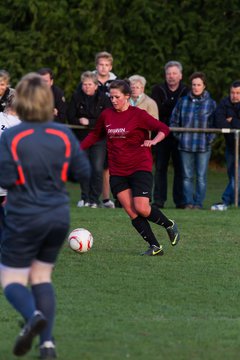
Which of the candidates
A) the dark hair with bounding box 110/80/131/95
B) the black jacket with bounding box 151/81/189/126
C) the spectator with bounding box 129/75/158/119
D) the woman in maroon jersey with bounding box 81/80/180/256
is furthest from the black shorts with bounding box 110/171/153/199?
the black jacket with bounding box 151/81/189/126

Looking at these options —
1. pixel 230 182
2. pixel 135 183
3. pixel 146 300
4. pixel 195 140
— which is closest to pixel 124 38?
pixel 195 140

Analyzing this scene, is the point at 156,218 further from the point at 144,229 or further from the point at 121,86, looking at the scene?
the point at 121,86

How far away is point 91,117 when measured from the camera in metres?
16.2

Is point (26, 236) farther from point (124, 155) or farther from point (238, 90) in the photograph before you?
point (238, 90)

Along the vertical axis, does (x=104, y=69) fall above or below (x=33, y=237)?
below

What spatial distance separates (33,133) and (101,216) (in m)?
8.48

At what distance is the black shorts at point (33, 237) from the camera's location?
20.5 ft

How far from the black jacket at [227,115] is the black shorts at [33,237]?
389 inches

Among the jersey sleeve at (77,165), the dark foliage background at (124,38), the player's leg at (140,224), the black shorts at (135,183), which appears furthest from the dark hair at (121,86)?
the dark foliage background at (124,38)

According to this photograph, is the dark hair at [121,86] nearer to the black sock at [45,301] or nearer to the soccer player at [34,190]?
the soccer player at [34,190]

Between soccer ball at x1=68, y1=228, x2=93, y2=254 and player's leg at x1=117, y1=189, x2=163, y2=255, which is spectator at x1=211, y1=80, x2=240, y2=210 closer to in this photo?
player's leg at x1=117, y1=189, x2=163, y2=255

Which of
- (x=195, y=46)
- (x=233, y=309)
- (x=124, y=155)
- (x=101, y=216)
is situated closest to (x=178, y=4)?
(x=195, y=46)

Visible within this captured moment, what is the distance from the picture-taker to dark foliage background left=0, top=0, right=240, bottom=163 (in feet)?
68.8

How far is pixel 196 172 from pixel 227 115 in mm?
973
